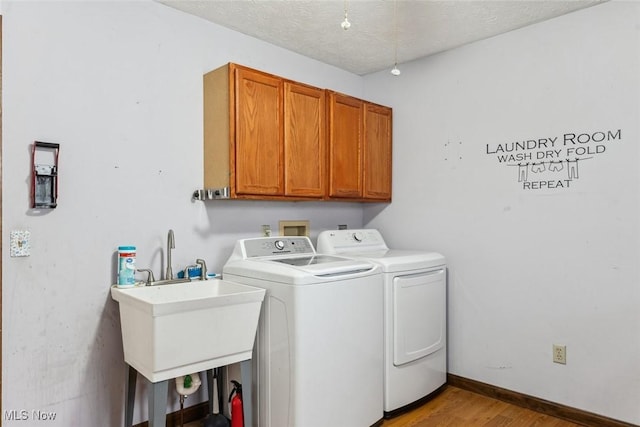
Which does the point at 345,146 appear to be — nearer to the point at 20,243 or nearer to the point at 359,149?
the point at 359,149

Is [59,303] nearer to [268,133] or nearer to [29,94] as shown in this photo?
[29,94]

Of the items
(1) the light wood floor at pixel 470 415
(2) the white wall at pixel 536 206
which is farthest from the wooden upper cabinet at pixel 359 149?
(1) the light wood floor at pixel 470 415

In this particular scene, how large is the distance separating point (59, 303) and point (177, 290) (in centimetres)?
55

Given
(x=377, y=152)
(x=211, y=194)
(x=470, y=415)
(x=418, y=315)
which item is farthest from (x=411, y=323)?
(x=211, y=194)

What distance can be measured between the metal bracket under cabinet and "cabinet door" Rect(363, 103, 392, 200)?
1177mm

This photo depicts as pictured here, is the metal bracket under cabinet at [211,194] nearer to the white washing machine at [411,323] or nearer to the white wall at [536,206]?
the white washing machine at [411,323]

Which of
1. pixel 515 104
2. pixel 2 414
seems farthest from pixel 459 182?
pixel 2 414

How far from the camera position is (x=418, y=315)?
2.67 m

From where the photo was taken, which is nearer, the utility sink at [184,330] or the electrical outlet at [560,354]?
the utility sink at [184,330]

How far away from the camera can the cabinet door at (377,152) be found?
10.5 feet

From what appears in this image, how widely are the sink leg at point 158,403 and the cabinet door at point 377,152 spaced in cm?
193

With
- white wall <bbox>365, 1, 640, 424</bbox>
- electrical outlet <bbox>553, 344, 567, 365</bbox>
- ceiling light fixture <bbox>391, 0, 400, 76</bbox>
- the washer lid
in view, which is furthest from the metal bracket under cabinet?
electrical outlet <bbox>553, 344, 567, 365</bbox>

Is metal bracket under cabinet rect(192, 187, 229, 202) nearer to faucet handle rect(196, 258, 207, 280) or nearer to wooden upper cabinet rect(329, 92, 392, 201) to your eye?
faucet handle rect(196, 258, 207, 280)

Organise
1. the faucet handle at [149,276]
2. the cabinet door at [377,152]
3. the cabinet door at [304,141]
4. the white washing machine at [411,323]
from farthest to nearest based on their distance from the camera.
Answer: the cabinet door at [377,152] < the cabinet door at [304,141] < the white washing machine at [411,323] < the faucet handle at [149,276]
